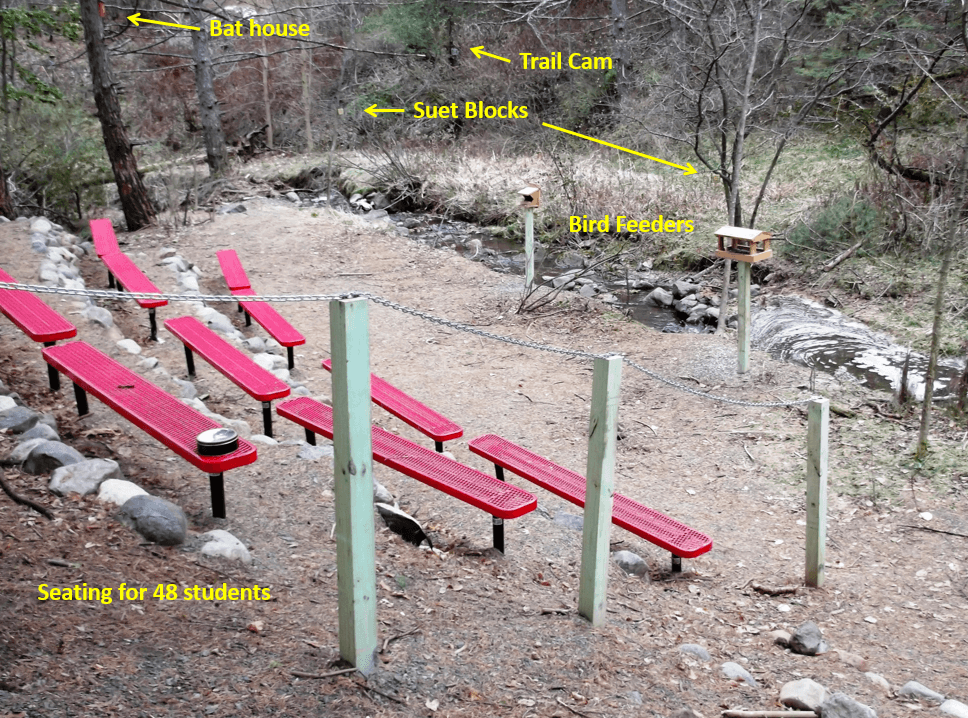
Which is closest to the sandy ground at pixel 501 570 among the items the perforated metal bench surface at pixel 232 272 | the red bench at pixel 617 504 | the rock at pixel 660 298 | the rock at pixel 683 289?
the red bench at pixel 617 504

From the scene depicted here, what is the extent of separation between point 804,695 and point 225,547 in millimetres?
2122

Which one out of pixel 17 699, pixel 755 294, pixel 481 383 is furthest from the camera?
pixel 755 294

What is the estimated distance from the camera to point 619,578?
375cm

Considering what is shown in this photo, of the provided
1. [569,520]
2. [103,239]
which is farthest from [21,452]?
[103,239]

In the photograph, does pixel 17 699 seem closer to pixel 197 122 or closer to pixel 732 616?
pixel 732 616

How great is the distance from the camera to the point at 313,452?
4301 mm

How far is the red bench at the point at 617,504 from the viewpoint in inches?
142

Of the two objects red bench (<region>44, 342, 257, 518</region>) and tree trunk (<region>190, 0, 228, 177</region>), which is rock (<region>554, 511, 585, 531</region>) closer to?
red bench (<region>44, 342, 257, 518</region>)

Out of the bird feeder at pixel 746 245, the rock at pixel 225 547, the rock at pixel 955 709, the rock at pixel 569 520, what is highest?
the bird feeder at pixel 746 245

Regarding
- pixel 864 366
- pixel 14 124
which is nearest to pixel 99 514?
pixel 864 366

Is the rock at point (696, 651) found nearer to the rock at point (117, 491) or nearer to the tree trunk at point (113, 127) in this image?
the rock at point (117, 491)

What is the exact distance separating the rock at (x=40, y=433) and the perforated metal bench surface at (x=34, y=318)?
810 mm

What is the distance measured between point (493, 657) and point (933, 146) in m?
9.34

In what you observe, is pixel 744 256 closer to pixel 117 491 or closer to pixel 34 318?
pixel 117 491
